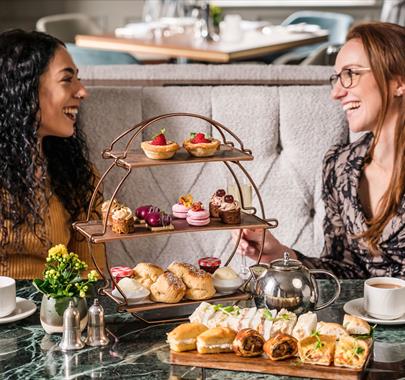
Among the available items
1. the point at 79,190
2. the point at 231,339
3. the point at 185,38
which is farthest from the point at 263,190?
the point at 185,38

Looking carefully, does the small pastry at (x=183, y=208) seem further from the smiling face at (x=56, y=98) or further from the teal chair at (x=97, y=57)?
the teal chair at (x=97, y=57)

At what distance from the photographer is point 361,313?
6.55ft

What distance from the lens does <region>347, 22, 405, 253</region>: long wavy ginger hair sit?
2.53m

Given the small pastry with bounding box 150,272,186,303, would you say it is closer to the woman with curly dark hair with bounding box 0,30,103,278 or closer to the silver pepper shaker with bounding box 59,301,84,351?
the silver pepper shaker with bounding box 59,301,84,351

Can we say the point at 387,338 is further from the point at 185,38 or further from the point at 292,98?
the point at 185,38

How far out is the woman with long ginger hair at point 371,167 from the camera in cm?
254

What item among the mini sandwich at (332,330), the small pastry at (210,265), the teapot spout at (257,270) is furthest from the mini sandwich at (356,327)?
the small pastry at (210,265)

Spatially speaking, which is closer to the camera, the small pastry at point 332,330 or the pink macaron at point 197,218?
the small pastry at point 332,330

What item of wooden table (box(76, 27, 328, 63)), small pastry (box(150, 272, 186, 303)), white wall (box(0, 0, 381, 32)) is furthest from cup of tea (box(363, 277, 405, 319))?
white wall (box(0, 0, 381, 32))

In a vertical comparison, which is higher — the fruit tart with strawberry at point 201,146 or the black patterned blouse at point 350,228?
the fruit tart with strawberry at point 201,146

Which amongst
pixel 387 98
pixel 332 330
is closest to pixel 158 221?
pixel 332 330

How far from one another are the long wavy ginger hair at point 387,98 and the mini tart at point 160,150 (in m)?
0.80

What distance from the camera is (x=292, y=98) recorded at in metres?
2.97

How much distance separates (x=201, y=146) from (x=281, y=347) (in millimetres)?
459
